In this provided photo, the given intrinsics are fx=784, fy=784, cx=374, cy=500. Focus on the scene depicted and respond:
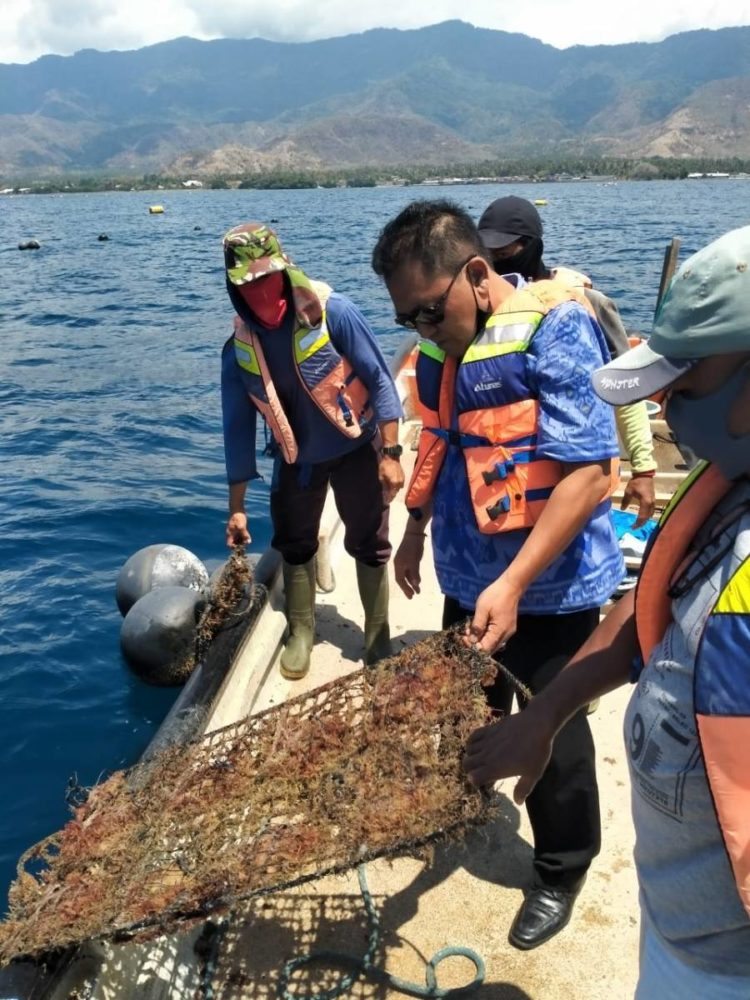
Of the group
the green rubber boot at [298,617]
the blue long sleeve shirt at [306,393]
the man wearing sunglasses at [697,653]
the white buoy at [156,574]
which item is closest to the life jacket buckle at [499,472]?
the man wearing sunglasses at [697,653]

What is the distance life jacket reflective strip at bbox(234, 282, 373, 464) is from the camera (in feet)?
12.8

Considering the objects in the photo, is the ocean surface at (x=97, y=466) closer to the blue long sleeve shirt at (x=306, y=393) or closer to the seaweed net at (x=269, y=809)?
the seaweed net at (x=269, y=809)

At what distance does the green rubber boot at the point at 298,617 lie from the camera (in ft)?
15.3

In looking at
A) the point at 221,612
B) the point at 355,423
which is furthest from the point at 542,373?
the point at 221,612

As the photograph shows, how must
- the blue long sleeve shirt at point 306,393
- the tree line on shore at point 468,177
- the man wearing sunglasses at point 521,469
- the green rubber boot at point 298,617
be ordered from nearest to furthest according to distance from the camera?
the man wearing sunglasses at point 521,469
the blue long sleeve shirt at point 306,393
the green rubber boot at point 298,617
the tree line on shore at point 468,177

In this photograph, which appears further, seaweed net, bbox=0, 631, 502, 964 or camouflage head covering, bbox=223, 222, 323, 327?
camouflage head covering, bbox=223, 222, 323, 327

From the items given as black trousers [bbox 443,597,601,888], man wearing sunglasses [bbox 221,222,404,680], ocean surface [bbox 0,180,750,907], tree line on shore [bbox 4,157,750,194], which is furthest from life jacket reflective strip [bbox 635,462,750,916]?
tree line on shore [bbox 4,157,750,194]

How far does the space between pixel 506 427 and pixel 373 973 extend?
6.50ft

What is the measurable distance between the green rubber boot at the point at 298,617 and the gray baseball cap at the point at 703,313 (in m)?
3.51

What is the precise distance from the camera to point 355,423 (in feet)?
13.3

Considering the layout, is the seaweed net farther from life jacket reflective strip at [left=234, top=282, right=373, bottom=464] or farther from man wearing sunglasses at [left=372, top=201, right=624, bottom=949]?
life jacket reflective strip at [left=234, top=282, right=373, bottom=464]

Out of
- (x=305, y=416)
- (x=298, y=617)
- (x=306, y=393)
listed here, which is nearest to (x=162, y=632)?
(x=298, y=617)

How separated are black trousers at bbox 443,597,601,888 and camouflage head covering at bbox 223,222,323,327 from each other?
1.98 m

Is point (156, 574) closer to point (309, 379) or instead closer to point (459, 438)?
point (309, 379)
